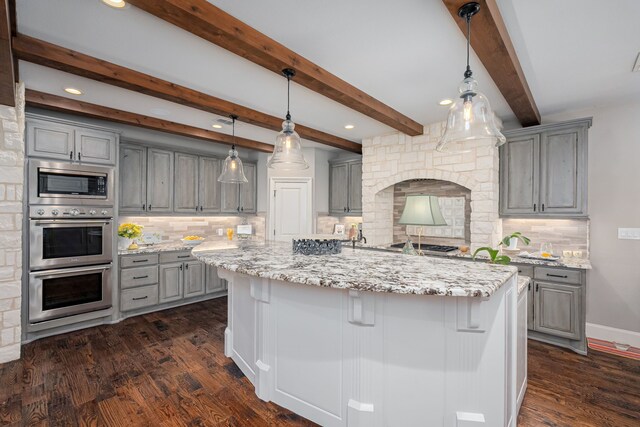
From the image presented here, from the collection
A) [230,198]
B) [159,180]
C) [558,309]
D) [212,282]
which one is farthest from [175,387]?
[558,309]

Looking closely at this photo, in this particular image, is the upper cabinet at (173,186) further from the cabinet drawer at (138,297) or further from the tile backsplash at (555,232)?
the tile backsplash at (555,232)

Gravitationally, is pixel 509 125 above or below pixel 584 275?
above

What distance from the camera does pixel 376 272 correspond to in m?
1.73

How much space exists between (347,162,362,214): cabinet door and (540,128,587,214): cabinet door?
263 centimetres

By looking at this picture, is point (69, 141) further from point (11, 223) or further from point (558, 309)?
point (558, 309)

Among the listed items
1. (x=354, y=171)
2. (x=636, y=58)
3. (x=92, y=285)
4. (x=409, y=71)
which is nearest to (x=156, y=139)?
(x=92, y=285)

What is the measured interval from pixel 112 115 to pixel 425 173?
13.2 ft

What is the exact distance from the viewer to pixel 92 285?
3.61 metres

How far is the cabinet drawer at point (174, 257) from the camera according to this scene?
427 cm

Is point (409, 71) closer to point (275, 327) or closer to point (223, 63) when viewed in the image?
point (223, 63)

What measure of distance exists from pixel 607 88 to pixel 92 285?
5988 millimetres

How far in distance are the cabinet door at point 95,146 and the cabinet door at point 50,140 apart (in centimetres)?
7

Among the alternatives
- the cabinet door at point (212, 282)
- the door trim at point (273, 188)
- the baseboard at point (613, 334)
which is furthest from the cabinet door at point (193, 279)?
the baseboard at point (613, 334)

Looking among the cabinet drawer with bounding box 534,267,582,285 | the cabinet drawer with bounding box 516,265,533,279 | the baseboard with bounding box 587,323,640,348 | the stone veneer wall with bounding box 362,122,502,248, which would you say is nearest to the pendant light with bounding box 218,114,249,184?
the stone veneer wall with bounding box 362,122,502,248
